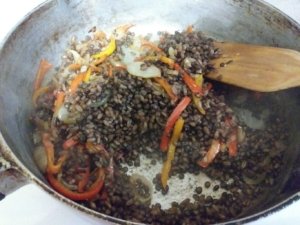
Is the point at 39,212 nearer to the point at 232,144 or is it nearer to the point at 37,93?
the point at 37,93

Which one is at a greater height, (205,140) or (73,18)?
(73,18)

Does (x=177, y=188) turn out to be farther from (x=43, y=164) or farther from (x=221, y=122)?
(x=43, y=164)

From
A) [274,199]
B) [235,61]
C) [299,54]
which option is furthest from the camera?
[235,61]

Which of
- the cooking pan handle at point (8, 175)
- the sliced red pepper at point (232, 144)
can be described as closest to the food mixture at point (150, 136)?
the sliced red pepper at point (232, 144)

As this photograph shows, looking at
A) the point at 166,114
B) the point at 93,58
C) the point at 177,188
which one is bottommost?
the point at 177,188

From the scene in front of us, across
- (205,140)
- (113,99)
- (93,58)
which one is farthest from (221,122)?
(93,58)

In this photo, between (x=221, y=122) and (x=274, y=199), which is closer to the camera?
(x=274, y=199)
